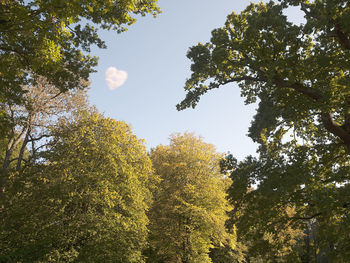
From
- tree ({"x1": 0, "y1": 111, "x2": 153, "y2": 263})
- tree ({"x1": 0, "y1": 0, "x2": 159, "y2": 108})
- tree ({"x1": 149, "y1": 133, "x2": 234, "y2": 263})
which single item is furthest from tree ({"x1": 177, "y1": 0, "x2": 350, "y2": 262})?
tree ({"x1": 149, "y1": 133, "x2": 234, "y2": 263})

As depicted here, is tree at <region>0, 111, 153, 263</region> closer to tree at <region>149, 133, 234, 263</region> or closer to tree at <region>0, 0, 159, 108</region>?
tree at <region>149, 133, 234, 263</region>

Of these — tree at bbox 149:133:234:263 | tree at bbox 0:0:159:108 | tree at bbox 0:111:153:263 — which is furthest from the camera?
tree at bbox 149:133:234:263

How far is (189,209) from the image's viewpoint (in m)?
22.6

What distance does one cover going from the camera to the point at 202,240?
22.8 meters

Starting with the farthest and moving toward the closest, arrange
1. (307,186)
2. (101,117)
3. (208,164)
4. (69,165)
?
1. (208,164)
2. (101,117)
3. (69,165)
4. (307,186)

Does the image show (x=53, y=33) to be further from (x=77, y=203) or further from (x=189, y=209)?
(x=189, y=209)

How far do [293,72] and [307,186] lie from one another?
181 inches

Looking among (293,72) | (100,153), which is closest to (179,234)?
(100,153)

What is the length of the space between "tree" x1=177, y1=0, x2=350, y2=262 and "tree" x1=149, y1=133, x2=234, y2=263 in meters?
11.9

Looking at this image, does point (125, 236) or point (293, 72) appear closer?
point (293, 72)

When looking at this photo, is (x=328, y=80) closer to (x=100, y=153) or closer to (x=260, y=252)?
(x=260, y=252)

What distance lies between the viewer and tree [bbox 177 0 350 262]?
9.10m

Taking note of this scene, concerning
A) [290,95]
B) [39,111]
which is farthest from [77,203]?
[290,95]

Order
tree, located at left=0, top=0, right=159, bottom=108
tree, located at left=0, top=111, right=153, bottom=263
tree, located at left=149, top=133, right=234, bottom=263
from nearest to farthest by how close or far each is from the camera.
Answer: tree, located at left=0, top=0, right=159, bottom=108, tree, located at left=0, top=111, right=153, bottom=263, tree, located at left=149, top=133, right=234, bottom=263
